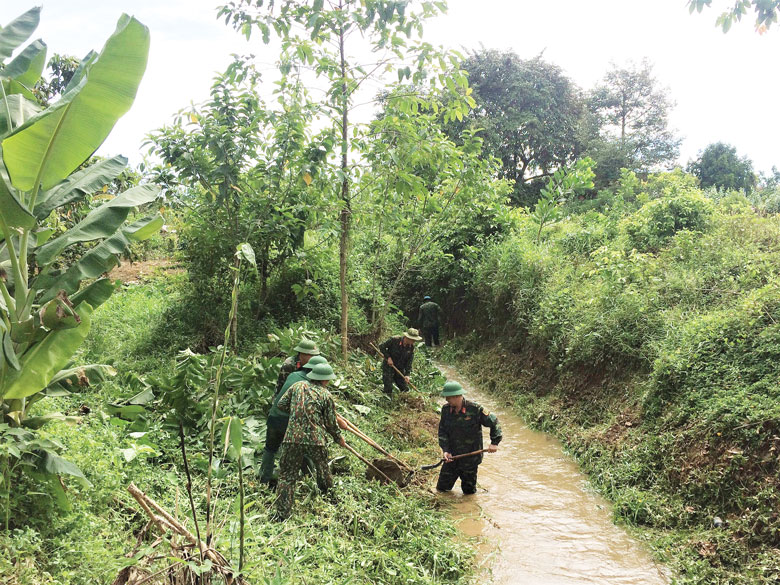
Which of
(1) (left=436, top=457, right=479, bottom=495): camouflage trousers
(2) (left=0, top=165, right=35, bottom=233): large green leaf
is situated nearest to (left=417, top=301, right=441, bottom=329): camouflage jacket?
(1) (left=436, top=457, right=479, bottom=495): camouflage trousers

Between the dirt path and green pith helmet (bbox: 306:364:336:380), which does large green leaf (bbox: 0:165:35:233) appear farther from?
the dirt path

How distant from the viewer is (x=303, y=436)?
508 centimetres

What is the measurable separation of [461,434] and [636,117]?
25228 mm

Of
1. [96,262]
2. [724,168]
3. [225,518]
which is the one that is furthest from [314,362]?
[724,168]

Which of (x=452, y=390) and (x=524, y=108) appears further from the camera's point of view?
(x=524, y=108)

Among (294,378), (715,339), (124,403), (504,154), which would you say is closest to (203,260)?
(124,403)

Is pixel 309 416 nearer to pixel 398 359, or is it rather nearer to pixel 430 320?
pixel 398 359

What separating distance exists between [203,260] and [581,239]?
8.22 metres

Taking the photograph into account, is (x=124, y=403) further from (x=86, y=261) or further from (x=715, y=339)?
(x=715, y=339)

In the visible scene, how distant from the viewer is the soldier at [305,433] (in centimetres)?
497

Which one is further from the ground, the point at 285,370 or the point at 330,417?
the point at 285,370

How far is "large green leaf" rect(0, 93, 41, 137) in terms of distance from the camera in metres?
3.82

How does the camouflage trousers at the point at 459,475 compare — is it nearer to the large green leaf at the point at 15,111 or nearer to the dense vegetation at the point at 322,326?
the dense vegetation at the point at 322,326

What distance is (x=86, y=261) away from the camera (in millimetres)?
4445
